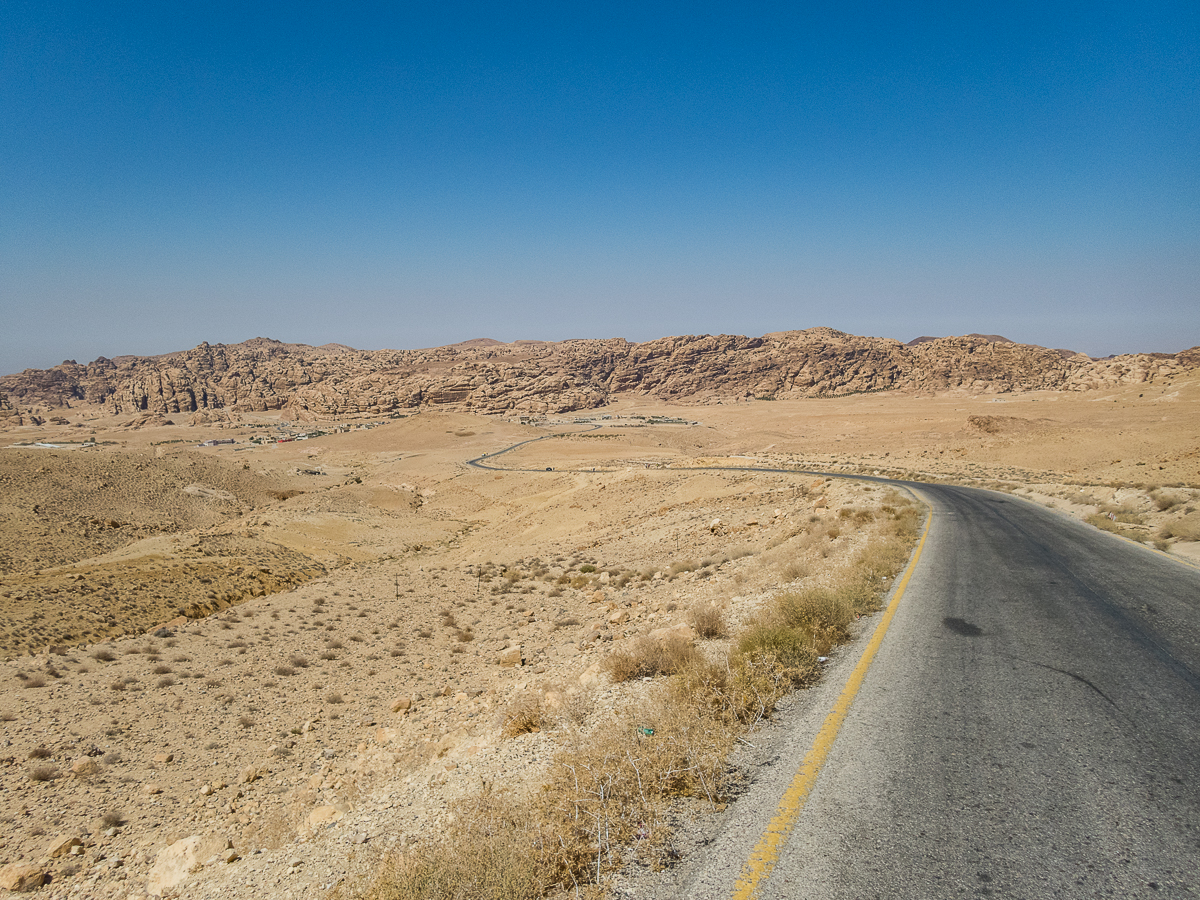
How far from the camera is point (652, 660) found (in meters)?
7.40

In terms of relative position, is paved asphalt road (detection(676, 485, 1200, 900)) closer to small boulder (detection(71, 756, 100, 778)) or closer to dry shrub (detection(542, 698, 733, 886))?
dry shrub (detection(542, 698, 733, 886))

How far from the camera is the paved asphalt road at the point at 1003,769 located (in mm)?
3143

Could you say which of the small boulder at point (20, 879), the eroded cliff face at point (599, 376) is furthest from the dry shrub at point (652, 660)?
the eroded cliff face at point (599, 376)

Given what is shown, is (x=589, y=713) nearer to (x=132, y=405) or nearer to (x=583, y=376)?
(x=583, y=376)

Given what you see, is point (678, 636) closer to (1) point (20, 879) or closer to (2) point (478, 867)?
(2) point (478, 867)

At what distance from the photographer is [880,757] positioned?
4.41 metres

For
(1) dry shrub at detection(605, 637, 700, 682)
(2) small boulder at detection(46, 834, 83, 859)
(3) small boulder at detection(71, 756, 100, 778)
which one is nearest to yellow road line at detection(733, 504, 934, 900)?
(1) dry shrub at detection(605, 637, 700, 682)

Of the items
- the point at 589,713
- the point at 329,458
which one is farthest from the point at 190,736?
the point at 329,458

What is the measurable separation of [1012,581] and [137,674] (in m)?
17.5

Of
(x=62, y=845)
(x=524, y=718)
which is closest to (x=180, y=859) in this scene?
(x=62, y=845)

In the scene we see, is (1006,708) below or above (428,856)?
above

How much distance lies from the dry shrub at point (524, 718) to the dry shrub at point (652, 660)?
3.50 feet

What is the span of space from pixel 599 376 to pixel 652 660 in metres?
154

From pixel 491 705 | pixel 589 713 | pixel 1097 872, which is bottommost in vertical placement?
pixel 491 705
